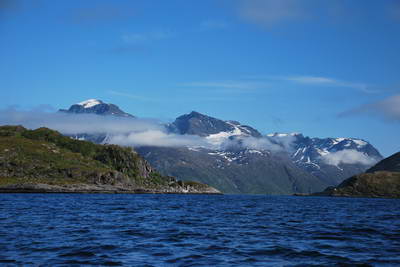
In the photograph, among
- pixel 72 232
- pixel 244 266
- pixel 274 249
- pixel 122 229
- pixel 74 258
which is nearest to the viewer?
pixel 244 266

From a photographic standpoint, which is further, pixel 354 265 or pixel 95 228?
pixel 95 228

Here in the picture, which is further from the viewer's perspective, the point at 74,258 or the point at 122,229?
the point at 122,229

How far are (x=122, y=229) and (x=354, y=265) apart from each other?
30667mm

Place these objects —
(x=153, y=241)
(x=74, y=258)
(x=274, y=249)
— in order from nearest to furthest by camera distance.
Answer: (x=74, y=258), (x=274, y=249), (x=153, y=241)

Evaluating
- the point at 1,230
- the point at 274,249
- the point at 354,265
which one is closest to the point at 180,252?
the point at 274,249

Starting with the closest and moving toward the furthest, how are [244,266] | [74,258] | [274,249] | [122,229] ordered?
[244,266] → [74,258] → [274,249] → [122,229]

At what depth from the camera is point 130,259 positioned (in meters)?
35.7

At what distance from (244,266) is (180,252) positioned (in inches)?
300

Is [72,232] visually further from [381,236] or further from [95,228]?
[381,236]

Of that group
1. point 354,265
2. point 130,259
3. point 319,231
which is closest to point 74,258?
point 130,259

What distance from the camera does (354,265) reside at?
3478 cm

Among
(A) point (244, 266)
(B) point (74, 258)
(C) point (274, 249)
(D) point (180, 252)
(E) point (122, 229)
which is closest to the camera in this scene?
(A) point (244, 266)

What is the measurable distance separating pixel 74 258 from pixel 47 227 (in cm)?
2439

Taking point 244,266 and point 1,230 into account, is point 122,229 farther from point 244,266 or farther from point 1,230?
point 244,266
